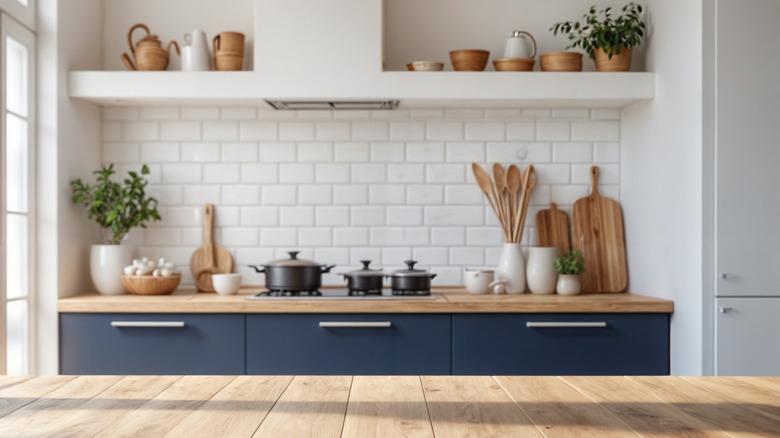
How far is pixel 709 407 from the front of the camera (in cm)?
151

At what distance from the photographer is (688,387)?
1.71 metres

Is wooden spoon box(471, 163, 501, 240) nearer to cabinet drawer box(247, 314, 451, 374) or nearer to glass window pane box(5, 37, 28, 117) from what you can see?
cabinet drawer box(247, 314, 451, 374)

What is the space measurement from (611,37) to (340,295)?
1808mm

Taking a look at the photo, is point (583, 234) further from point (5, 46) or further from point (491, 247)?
point (5, 46)

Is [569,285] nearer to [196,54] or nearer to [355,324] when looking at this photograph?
[355,324]

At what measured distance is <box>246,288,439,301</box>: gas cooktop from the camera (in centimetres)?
364

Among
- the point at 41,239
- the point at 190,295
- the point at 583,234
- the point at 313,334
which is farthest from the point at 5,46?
the point at 583,234

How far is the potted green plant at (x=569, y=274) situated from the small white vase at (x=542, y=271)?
0.05 meters

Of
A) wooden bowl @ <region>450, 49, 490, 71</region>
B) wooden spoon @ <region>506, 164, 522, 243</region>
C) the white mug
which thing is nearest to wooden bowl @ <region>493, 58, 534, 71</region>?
wooden bowl @ <region>450, 49, 490, 71</region>

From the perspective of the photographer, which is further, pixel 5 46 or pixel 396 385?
A: pixel 5 46

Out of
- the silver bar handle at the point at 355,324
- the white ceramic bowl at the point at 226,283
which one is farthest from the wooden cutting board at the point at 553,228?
the white ceramic bowl at the point at 226,283

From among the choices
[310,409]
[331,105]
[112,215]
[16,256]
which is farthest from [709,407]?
[112,215]

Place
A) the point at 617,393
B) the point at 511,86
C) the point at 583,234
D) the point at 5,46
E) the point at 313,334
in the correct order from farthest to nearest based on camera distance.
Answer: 1. the point at 583,234
2. the point at 511,86
3. the point at 313,334
4. the point at 5,46
5. the point at 617,393

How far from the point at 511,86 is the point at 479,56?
0.74 feet
